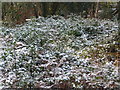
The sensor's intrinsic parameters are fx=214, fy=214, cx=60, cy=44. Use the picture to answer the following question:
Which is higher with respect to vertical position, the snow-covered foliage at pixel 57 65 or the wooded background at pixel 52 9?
the wooded background at pixel 52 9

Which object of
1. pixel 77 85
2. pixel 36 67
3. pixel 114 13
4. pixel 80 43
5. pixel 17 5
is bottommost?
pixel 77 85

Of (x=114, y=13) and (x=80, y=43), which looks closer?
(x=80, y=43)

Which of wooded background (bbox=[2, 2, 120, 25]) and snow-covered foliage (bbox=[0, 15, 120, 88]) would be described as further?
wooded background (bbox=[2, 2, 120, 25])

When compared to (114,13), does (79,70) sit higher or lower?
lower

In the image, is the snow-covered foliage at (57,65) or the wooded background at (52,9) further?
the wooded background at (52,9)

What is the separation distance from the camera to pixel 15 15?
6.33 metres

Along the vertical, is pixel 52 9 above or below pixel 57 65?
above

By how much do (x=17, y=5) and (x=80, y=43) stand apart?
3.60 metres

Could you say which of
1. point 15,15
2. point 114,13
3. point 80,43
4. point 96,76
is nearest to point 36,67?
point 96,76

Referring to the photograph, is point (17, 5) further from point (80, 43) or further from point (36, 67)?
point (36, 67)

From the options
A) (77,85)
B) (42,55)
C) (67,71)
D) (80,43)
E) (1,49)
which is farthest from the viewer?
(80,43)

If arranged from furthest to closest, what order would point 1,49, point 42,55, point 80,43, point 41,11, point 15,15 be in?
1. point 41,11
2. point 15,15
3. point 80,43
4. point 1,49
5. point 42,55

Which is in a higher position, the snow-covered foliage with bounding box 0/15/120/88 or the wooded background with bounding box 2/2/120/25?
the wooded background with bounding box 2/2/120/25

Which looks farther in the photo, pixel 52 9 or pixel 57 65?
pixel 52 9
